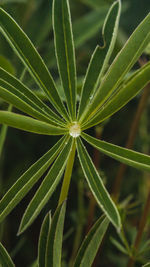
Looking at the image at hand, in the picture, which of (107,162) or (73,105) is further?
(107,162)

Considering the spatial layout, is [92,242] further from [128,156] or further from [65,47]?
[65,47]

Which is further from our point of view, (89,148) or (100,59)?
(89,148)

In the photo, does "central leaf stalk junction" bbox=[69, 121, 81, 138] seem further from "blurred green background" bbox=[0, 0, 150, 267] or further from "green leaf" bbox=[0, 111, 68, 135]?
"blurred green background" bbox=[0, 0, 150, 267]

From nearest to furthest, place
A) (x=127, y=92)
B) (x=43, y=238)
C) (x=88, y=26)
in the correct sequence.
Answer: (x=127, y=92)
(x=43, y=238)
(x=88, y=26)

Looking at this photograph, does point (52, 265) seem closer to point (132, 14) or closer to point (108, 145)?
point (108, 145)

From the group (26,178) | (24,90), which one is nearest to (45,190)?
(26,178)

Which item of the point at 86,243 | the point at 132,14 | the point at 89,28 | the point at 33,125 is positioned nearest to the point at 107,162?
the point at 89,28
